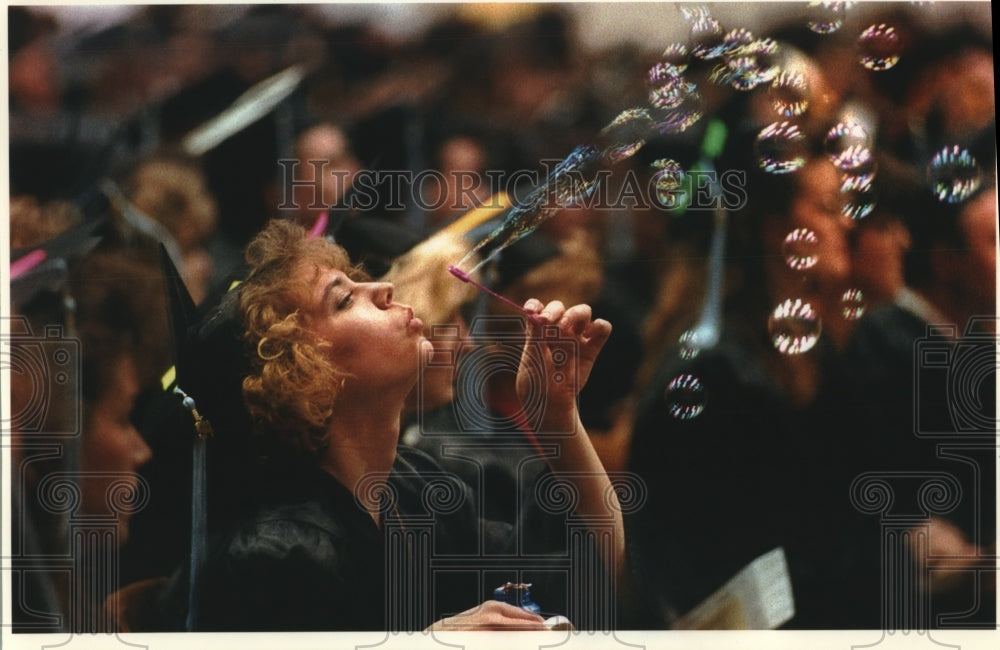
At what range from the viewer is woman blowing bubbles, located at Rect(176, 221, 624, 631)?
432 cm

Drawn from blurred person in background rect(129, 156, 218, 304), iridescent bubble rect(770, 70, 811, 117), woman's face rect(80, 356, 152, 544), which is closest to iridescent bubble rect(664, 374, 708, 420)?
iridescent bubble rect(770, 70, 811, 117)

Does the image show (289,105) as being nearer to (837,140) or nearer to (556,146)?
(556,146)

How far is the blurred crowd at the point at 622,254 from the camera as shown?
4.36 m

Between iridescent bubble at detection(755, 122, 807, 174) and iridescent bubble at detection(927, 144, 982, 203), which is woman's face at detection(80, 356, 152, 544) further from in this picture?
iridescent bubble at detection(927, 144, 982, 203)

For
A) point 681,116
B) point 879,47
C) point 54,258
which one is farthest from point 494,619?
point 879,47

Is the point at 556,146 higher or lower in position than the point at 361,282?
higher

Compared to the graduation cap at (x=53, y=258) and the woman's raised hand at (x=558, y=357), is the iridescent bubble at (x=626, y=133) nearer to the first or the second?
the woman's raised hand at (x=558, y=357)

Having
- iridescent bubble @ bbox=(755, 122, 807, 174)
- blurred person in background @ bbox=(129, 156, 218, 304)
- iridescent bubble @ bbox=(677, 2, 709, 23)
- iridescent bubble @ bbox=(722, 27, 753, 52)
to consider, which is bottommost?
blurred person in background @ bbox=(129, 156, 218, 304)

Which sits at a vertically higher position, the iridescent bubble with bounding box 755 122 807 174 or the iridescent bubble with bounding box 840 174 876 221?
the iridescent bubble with bounding box 755 122 807 174

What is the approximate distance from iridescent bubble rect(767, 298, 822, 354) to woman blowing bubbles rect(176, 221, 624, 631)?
1.92 feet

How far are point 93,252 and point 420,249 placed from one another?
3.78 ft

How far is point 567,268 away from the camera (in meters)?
A: 4.38

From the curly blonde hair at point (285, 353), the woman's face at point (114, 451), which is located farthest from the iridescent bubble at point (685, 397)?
the woman's face at point (114, 451)

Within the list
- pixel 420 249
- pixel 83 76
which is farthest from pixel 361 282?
pixel 83 76
